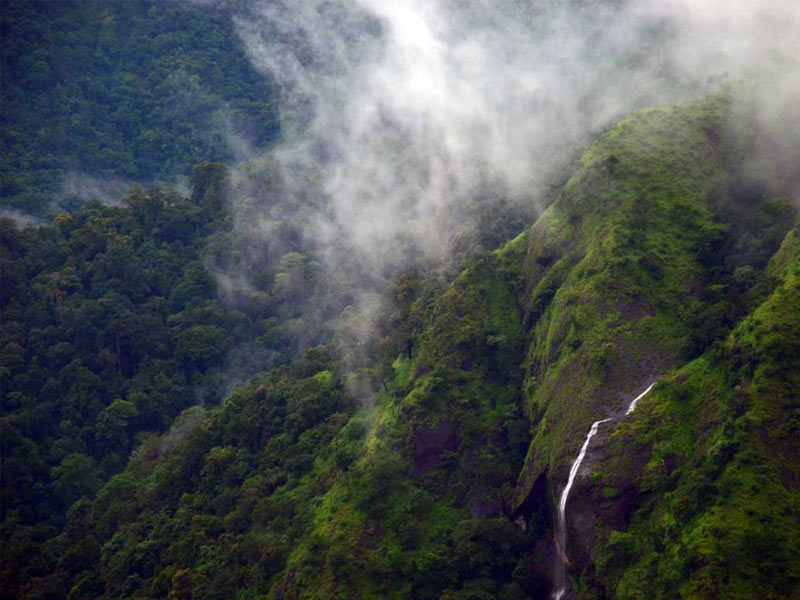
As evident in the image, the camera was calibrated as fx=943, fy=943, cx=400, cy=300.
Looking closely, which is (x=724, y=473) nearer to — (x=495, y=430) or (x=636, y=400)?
(x=636, y=400)

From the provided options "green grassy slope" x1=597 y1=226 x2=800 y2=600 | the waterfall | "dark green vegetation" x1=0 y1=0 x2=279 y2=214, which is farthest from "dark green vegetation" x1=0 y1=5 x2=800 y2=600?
"dark green vegetation" x1=0 y1=0 x2=279 y2=214

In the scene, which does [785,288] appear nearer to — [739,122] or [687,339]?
[687,339]

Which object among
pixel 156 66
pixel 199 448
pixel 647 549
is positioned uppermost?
pixel 156 66

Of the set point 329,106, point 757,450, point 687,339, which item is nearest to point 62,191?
point 329,106

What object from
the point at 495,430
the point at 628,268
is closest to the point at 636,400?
the point at 628,268

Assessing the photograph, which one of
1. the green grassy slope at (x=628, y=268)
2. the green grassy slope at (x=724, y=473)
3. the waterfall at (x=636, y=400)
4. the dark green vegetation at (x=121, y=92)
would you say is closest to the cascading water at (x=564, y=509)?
the waterfall at (x=636, y=400)

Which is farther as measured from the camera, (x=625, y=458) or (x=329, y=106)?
(x=329, y=106)
